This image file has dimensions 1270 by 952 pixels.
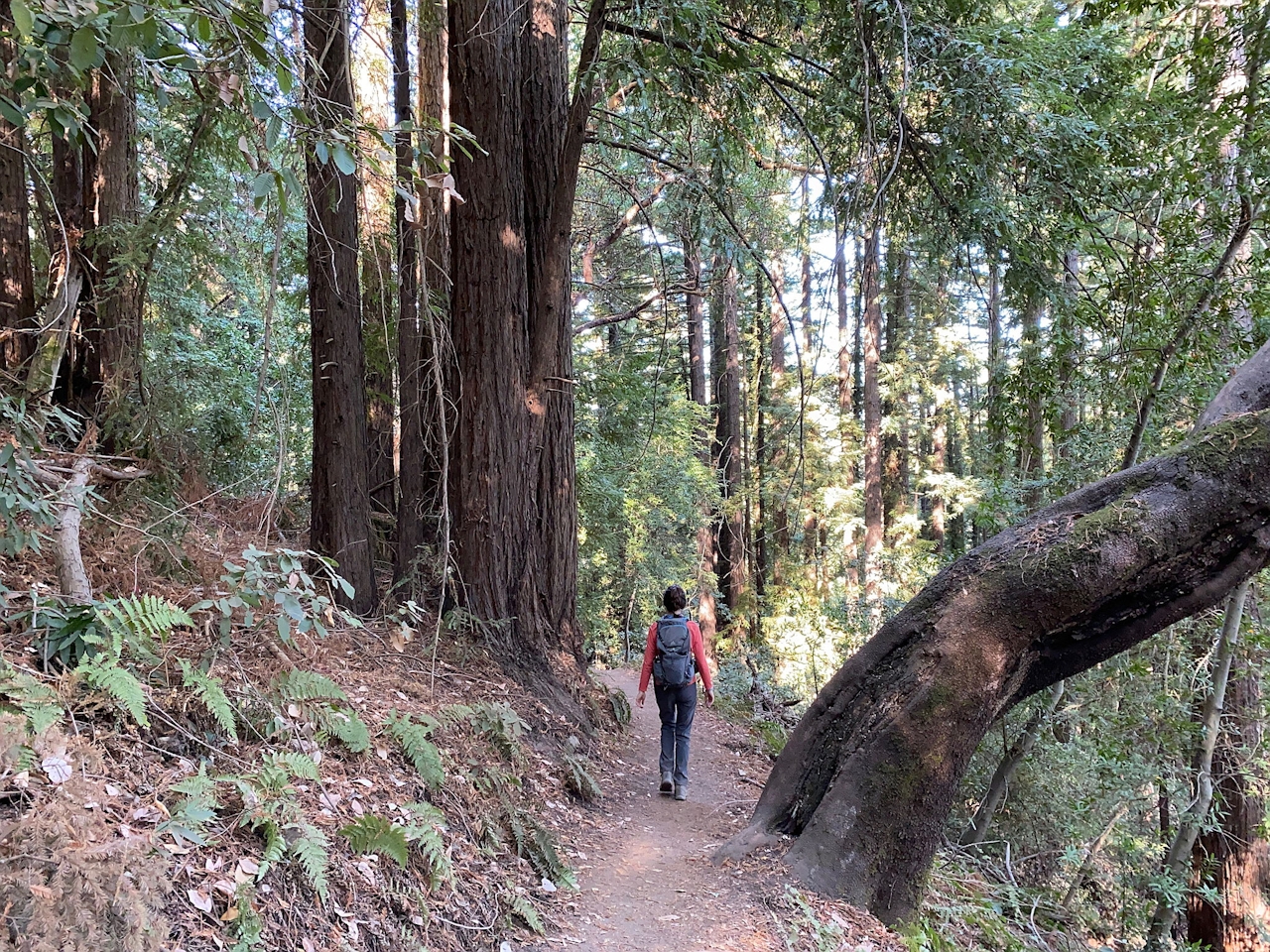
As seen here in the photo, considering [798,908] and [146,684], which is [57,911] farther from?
[798,908]

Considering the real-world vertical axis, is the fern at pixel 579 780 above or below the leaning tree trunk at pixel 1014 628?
below

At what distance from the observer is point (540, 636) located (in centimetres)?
709

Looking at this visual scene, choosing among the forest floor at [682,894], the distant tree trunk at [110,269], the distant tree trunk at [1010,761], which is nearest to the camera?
the forest floor at [682,894]

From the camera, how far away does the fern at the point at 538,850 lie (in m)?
4.60

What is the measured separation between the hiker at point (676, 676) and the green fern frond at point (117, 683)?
413 cm

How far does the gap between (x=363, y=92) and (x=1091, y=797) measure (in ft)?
40.6

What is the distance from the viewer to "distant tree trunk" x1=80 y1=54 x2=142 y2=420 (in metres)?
5.86

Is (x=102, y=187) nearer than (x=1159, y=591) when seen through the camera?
No

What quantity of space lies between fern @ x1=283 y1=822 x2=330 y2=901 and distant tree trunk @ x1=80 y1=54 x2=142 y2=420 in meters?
4.09

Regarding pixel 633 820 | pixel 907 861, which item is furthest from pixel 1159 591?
pixel 633 820

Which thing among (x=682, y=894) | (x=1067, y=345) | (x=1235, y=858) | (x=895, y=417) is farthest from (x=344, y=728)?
(x=895, y=417)

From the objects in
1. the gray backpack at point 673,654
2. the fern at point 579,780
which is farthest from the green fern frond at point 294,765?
the gray backpack at point 673,654

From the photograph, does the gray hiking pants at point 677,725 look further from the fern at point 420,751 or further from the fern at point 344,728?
the fern at point 344,728

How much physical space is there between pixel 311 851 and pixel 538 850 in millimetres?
1914
